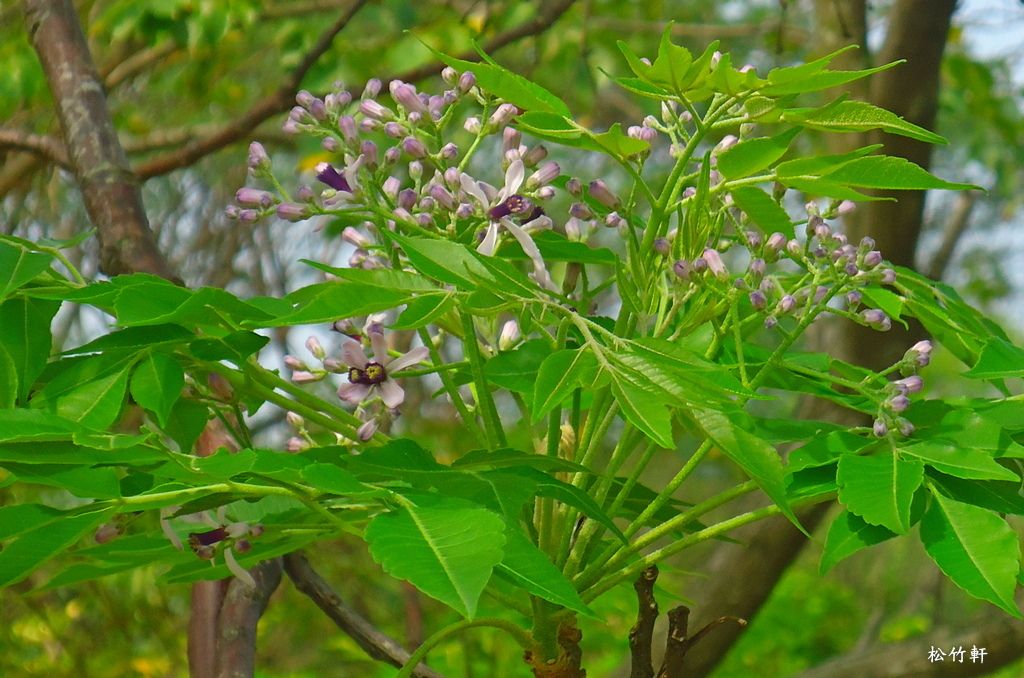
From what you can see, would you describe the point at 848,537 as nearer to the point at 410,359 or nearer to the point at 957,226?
the point at 410,359

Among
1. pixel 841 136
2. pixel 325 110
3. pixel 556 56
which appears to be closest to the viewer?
pixel 325 110

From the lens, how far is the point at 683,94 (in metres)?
0.62

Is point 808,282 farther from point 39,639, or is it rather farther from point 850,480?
point 39,639

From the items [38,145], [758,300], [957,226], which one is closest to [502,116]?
[758,300]

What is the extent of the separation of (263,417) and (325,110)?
9.73ft

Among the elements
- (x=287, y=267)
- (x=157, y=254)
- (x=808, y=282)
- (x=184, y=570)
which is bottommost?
(x=287, y=267)

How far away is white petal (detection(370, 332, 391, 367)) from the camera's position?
2.37ft

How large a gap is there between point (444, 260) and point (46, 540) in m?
0.28

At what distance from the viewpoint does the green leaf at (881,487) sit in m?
0.56

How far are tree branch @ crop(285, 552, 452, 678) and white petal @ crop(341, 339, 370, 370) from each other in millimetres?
395

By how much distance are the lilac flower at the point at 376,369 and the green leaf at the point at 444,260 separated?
150 millimetres

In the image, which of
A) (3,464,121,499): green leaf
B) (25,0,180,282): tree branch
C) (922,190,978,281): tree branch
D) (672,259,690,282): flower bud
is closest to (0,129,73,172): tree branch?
(25,0,180,282): tree branch

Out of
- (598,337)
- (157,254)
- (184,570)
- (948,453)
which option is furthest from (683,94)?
(157,254)

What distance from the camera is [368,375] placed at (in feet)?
2.40
